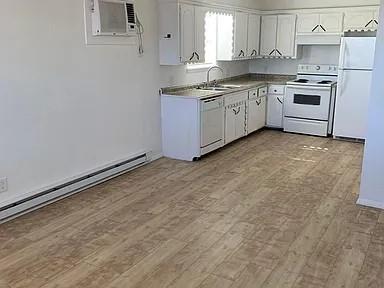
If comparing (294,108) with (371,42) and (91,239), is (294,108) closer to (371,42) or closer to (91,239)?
(371,42)

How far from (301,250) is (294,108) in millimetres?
4230

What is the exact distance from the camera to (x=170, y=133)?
17.8ft

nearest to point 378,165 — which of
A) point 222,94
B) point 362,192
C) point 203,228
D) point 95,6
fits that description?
point 362,192

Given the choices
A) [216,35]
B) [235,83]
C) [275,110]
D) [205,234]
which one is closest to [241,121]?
[235,83]

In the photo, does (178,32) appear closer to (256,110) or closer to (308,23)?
(256,110)

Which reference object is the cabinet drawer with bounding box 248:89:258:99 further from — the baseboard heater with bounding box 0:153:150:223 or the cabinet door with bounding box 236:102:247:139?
the baseboard heater with bounding box 0:153:150:223

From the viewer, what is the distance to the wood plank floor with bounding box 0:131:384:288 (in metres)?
2.70

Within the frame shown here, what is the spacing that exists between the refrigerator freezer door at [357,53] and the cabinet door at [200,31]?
2.28m

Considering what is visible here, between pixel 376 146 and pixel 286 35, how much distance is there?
12.8ft

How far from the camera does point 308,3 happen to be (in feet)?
22.7

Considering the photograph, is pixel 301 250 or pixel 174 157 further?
pixel 174 157

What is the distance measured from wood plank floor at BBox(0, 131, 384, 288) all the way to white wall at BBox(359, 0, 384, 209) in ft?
0.54

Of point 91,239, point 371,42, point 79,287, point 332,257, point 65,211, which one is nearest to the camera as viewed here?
point 79,287

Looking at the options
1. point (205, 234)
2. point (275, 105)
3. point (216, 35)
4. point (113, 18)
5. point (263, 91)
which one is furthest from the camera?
point (275, 105)
